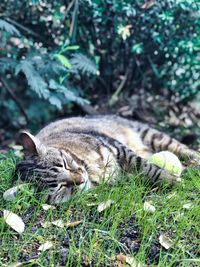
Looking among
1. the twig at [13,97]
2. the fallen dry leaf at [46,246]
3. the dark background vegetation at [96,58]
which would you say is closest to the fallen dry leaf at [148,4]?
the dark background vegetation at [96,58]

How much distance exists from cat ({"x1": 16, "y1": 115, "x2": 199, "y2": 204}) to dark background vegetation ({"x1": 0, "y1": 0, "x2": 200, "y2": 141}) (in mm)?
606

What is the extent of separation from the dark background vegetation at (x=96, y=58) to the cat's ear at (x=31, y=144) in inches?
54.3

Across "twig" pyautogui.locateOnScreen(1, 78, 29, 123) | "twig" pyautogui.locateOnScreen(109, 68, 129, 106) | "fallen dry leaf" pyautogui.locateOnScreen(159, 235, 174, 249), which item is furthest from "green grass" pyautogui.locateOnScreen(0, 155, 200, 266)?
"twig" pyautogui.locateOnScreen(109, 68, 129, 106)

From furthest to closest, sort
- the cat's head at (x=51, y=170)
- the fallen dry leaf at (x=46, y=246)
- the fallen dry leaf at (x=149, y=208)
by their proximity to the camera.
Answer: the cat's head at (x=51, y=170) < the fallen dry leaf at (x=149, y=208) < the fallen dry leaf at (x=46, y=246)

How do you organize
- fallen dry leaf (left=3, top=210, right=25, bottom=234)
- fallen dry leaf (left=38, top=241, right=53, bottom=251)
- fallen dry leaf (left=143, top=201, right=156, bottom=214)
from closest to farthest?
fallen dry leaf (left=38, top=241, right=53, bottom=251), fallen dry leaf (left=3, top=210, right=25, bottom=234), fallen dry leaf (left=143, top=201, right=156, bottom=214)

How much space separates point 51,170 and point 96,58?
2.83 meters

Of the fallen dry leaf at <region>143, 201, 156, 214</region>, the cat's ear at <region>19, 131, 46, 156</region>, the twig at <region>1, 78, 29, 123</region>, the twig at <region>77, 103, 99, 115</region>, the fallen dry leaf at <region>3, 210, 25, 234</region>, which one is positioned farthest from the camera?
the twig at <region>77, 103, 99, 115</region>

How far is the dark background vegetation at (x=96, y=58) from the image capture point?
5695mm

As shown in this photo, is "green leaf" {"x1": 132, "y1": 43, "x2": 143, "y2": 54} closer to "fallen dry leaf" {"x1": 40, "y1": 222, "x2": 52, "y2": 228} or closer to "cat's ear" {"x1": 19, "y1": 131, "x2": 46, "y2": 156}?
"cat's ear" {"x1": 19, "y1": 131, "x2": 46, "y2": 156}

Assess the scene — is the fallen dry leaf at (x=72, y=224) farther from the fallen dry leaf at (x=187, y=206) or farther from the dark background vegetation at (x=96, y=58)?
the dark background vegetation at (x=96, y=58)

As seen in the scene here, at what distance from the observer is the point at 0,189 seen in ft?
13.2

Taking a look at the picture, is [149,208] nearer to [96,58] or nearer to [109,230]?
[109,230]

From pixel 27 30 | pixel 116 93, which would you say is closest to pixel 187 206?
pixel 27 30

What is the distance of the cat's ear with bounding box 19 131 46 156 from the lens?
3.96 meters
